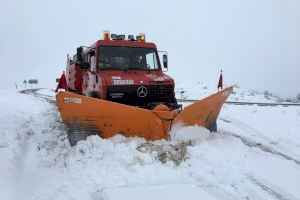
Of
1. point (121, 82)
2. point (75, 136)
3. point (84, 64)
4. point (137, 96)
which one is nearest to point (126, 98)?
point (137, 96)

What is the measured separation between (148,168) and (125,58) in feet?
13.4

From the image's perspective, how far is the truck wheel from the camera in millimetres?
7793

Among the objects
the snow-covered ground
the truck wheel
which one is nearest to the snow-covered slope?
the snow-covered ground

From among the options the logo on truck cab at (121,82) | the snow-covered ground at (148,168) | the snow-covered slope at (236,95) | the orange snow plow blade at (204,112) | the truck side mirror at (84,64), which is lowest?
the snow-covered slope at (236,95)

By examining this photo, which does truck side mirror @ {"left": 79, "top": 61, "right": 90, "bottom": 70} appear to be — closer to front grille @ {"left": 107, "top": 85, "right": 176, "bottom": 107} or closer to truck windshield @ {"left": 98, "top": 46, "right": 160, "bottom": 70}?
truck windshield @ {"left": 98, "top": 46, "right": 160, "bottom": 70}

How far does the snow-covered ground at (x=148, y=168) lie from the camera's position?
218 inches

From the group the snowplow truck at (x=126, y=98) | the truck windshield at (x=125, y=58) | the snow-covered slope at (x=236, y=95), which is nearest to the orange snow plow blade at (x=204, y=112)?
the snowplow truck at (x=126, y=98)

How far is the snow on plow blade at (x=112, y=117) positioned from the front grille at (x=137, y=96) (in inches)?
43.5

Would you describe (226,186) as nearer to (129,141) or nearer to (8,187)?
(129,141)

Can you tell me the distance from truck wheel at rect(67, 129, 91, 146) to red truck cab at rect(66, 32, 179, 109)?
1311 mm

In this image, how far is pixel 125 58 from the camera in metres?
9.95

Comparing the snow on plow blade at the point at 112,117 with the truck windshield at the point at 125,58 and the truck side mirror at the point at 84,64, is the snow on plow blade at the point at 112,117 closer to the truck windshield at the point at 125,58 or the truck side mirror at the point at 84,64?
the truck windshield at the point at 125,58

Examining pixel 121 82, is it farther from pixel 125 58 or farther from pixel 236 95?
pixel 236 95

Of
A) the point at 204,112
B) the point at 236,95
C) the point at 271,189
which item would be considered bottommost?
the point at 236,95
